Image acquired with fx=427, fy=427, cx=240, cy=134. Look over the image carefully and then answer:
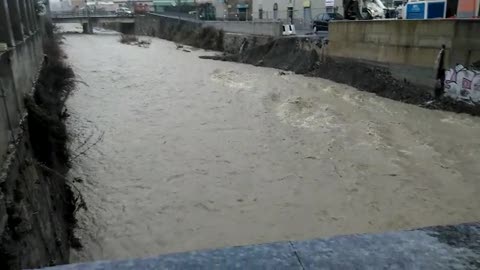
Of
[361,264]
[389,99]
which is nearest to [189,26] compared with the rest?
[389,99]

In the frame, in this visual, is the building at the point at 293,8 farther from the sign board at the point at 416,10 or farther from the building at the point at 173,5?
the building at the point at 173,5

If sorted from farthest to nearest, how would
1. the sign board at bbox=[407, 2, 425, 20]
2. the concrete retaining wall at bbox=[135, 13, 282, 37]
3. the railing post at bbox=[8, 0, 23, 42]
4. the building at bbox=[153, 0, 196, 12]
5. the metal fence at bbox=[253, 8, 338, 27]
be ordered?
1. the building at bbox=[153, 0, 196, 12]
2. the metal fence at bbox=[253, 8, 338, 27]
3. the concrete retaining wall at bbox=[135, 13, 282, 37]
4. the sign board at bbox=[407, 2, 425, 20]
5. the railing post at bbox=[8, 0, 23, 42]

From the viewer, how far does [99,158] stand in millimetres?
13539

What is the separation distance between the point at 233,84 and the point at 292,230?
57.2 ft

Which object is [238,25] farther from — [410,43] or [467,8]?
[467,8]

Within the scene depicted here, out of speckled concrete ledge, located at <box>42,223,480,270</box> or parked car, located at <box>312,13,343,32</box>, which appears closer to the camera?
speckled concrete ledge, located at <box>42,223,480,270</box>

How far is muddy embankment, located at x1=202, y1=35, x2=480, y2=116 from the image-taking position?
19.0 meters

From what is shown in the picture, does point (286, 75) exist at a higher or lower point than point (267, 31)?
lower

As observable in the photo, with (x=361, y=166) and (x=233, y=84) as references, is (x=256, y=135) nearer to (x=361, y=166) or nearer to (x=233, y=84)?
(x=361, y=166)

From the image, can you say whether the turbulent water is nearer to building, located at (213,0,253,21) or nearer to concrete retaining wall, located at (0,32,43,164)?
concrete retaining wall, located at (0,32,43,164)

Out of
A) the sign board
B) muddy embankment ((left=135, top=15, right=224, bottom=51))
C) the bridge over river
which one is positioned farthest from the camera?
the bridge over river

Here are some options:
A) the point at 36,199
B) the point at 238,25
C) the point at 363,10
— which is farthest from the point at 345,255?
the point at 238,25

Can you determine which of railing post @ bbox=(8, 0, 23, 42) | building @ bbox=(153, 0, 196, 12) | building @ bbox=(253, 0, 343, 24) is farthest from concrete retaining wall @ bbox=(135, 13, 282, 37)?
railing post @ bbox=(8, 0, 23, 42)

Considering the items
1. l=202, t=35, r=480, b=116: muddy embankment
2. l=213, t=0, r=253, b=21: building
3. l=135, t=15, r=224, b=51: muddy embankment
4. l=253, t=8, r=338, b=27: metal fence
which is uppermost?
l=213, t=0, r=253, b=21: building
